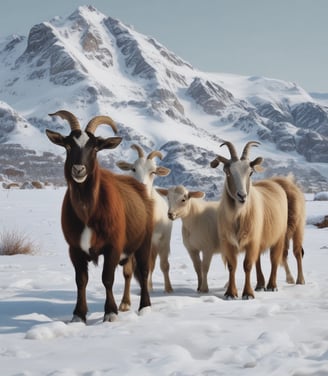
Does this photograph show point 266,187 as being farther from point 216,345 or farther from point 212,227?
point 216,345

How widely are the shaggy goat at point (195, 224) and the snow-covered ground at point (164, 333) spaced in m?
0.55

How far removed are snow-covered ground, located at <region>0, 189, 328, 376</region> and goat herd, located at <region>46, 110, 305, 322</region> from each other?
416 mm

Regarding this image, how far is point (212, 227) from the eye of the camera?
8969mm

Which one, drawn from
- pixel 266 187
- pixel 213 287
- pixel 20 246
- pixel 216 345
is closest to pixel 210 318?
pixel 216 345

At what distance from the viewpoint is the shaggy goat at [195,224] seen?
28.7 ft

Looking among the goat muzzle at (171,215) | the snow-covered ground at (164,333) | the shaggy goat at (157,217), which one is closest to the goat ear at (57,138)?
the snow-covered ground at (164,333)

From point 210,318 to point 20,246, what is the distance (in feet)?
25.8

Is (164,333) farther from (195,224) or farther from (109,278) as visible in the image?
(195,224)

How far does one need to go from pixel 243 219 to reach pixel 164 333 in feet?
10.5

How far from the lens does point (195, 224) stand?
8.98 metres

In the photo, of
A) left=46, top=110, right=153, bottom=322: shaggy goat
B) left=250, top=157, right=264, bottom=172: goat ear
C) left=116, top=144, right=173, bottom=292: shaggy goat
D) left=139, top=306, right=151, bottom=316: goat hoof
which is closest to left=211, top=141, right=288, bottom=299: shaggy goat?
left=250, top=157, right=264, bottom=172: goat ear

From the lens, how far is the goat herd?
229 inches

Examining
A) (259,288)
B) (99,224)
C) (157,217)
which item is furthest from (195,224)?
(99,224)

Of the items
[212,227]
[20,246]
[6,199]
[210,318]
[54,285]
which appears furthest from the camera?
[6,199]
